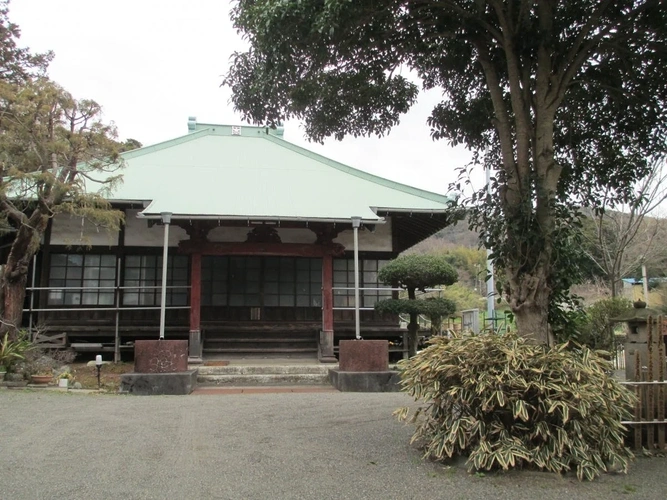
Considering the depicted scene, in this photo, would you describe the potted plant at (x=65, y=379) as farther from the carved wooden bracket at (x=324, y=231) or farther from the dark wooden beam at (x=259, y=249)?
the carved wooden bracket at (x=324, y=231)

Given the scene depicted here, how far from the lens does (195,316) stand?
11.1m

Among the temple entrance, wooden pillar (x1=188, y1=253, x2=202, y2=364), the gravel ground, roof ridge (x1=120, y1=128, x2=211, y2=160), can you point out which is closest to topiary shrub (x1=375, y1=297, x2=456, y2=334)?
the temple entrance

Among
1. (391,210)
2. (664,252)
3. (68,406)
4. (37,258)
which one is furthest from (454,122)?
(664,252)

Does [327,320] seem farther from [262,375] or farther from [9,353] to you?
[9,353]

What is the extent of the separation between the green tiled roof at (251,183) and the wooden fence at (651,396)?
20.4ft

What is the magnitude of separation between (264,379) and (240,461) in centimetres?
514

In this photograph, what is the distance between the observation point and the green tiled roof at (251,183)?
11.3 metres

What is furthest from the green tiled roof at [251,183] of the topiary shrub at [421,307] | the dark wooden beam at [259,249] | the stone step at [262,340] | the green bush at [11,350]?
the green bush at [11,350]

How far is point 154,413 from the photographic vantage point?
711cm

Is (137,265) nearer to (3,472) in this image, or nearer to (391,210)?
(391,210)

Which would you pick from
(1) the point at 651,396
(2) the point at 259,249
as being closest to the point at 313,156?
(2) the point at 259,249

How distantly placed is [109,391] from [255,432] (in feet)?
13.6

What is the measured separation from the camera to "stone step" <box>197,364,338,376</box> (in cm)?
1013

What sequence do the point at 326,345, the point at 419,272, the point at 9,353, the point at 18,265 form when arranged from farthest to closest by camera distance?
the point at 326,345 < the point at 419,272 < the point at 18,265 < the point at 9,353
